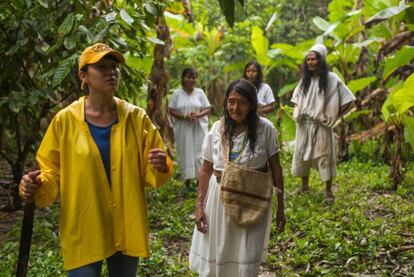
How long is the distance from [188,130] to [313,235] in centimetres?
261

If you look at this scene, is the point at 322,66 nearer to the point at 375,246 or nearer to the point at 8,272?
the point at 375,246

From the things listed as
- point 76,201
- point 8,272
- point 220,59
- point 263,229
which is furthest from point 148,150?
point 220,59

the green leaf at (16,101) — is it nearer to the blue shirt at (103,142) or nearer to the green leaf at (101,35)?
the green leaf at (101,35)

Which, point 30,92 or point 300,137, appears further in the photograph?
point 300,137

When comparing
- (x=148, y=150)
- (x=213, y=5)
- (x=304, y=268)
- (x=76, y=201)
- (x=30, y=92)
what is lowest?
(x=304, y=268)

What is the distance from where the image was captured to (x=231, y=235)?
299 cm

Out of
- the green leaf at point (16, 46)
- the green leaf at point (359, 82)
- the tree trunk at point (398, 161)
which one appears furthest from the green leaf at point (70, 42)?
the green leaf at point (359, 82)

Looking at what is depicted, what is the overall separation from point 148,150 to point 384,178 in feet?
16.3

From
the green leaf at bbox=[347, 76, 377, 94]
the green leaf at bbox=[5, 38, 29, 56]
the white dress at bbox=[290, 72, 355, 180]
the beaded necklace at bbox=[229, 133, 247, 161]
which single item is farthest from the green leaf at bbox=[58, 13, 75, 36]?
the green leaf at bbox=[347, 76, 377, 94]

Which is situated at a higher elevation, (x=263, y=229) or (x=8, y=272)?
(x=263, y=229)

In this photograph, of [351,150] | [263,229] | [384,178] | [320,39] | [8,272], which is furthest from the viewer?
[351,150]

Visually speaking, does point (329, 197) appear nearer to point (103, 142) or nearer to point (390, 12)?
point (390, 12)

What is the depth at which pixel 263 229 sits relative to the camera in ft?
9.84

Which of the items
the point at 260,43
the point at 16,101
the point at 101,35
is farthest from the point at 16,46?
the point at 260,43
